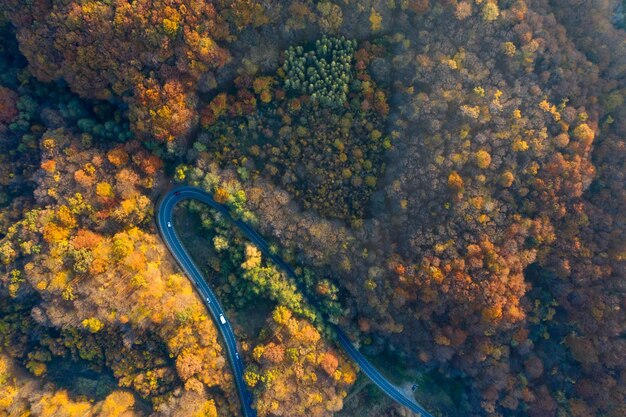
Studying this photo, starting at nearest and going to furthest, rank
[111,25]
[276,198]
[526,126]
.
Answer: [111,25] < [526,126] < [276,198]

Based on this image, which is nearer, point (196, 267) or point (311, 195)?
point (311, 195)

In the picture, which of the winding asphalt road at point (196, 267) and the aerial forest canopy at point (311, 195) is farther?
the winding asphalt road at point (196, 267)

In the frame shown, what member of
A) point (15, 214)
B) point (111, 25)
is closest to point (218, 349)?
point (15, 214)

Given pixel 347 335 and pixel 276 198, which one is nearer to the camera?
pixel 276 198

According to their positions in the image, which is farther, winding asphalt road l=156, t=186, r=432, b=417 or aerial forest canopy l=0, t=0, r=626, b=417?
winding asphalt road l=156, t=186, r=432, b=417

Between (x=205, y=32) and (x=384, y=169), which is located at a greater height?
(x=205, y=32)

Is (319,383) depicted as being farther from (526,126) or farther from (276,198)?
(526,126)

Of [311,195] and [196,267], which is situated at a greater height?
[311,195]

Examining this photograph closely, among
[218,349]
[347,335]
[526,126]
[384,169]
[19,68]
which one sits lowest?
[218,349]
